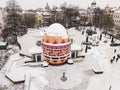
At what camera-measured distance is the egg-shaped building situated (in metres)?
18.2

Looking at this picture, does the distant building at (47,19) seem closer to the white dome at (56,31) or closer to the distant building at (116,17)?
the distant building at (116,17)

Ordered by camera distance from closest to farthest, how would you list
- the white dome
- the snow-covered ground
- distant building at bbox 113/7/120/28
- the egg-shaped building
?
the snow-covered ground → the egg-shaped building → the white dome → distant building at bbox 113/7/120/28

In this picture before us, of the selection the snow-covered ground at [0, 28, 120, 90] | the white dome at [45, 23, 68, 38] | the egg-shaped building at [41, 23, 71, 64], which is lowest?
the snow-covered ground at [0, 28, 120, 90]

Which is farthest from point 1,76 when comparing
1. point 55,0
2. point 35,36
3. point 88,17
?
point 55,0

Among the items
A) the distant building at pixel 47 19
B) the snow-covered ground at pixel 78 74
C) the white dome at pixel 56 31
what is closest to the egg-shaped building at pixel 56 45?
the white dome at pixel 56 31

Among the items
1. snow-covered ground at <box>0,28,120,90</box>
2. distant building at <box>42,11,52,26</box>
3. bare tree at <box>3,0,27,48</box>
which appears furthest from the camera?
distant building at <box>42,11,52,26</box>

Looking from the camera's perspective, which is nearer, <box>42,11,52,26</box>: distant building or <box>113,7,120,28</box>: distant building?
<box>113,7,120,28</box>: distant building

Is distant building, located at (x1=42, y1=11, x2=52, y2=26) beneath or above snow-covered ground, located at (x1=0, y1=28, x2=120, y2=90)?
above

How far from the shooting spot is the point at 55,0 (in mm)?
84000

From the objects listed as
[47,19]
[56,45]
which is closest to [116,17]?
[47,19]

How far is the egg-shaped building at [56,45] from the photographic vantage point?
1817 centimetres

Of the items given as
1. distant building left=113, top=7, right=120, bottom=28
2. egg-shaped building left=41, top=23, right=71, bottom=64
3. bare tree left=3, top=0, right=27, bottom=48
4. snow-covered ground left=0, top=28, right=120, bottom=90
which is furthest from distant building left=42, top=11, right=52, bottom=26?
egg-shaped building left=41, top=23, right=71, bottom=64

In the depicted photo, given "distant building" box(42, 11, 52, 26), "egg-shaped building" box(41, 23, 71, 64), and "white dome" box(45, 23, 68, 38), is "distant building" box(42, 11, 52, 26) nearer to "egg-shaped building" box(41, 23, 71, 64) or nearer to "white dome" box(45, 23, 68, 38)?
"white dome" box(45, 23, 68, 38)

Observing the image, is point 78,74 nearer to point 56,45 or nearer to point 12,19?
point 56,45
